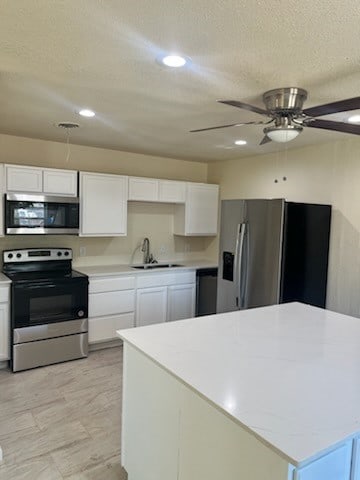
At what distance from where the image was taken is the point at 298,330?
214 centimetres

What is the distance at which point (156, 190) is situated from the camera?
461 cm

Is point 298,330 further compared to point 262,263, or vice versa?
point 262,263

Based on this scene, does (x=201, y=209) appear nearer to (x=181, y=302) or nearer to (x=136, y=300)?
(x=181, y=302)

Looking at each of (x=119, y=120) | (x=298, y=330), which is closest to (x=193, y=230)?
(x=119, y=120)

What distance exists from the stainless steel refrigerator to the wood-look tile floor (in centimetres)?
159

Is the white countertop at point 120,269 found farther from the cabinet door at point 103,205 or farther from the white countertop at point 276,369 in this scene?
the white countertop at point 276,369

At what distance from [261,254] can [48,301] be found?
2.22 meters

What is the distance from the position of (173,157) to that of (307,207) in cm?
216

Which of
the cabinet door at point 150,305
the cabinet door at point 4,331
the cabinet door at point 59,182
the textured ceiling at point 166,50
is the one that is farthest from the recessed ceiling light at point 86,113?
the cabinet door at point 150,305

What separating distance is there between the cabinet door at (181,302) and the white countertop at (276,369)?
2.16 metres

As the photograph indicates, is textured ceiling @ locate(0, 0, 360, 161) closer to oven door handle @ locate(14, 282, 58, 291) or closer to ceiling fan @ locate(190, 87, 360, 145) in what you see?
ceiling fan @ locate(190, 87, 360, 145)

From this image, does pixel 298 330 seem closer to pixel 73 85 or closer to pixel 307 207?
pixel 307 207

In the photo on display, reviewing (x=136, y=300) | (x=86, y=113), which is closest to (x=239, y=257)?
(x=136, y=300)

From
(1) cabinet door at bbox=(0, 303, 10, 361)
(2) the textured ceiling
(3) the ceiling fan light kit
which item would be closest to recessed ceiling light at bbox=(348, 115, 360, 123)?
(2) the textured ceiling
